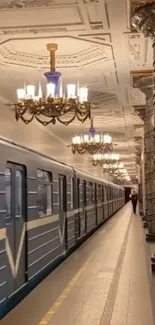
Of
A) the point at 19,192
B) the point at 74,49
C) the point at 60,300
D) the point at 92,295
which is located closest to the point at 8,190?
the point at 19,192

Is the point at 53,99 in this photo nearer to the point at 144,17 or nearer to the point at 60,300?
the point at 144,17

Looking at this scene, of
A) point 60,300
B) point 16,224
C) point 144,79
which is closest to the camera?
point 16,224

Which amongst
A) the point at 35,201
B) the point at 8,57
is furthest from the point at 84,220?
the point at 35,201

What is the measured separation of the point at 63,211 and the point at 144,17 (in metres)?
5.55

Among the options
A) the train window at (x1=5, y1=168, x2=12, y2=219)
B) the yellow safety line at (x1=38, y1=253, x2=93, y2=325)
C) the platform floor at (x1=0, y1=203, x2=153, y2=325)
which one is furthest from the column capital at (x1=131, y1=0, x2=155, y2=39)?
the yellow safety line at (x1=38, y1=253, x2=93, y2=325)

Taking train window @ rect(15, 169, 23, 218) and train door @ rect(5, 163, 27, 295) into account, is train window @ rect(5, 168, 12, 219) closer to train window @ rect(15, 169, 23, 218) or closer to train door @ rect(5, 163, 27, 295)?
train door @ rect(5, 163, 27, 295)

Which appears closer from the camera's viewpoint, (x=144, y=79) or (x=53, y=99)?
(x=53, y=99)

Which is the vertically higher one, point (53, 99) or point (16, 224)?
point (53, 99)

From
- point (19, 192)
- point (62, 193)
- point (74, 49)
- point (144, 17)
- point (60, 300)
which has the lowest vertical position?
point (60, 300)

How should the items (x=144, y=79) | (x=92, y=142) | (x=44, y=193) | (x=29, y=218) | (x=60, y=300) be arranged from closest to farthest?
(x=60, y=300) < (x=29, y=218) < (x=44, y=193) < (x=144, y=79) < (x=92, y=142)

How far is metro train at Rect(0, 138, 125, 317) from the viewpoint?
6.39 metres

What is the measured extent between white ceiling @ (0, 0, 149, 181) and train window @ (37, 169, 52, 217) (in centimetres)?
257

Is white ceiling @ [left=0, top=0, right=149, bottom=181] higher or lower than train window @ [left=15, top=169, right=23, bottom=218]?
higher

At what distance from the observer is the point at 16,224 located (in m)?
6.92
